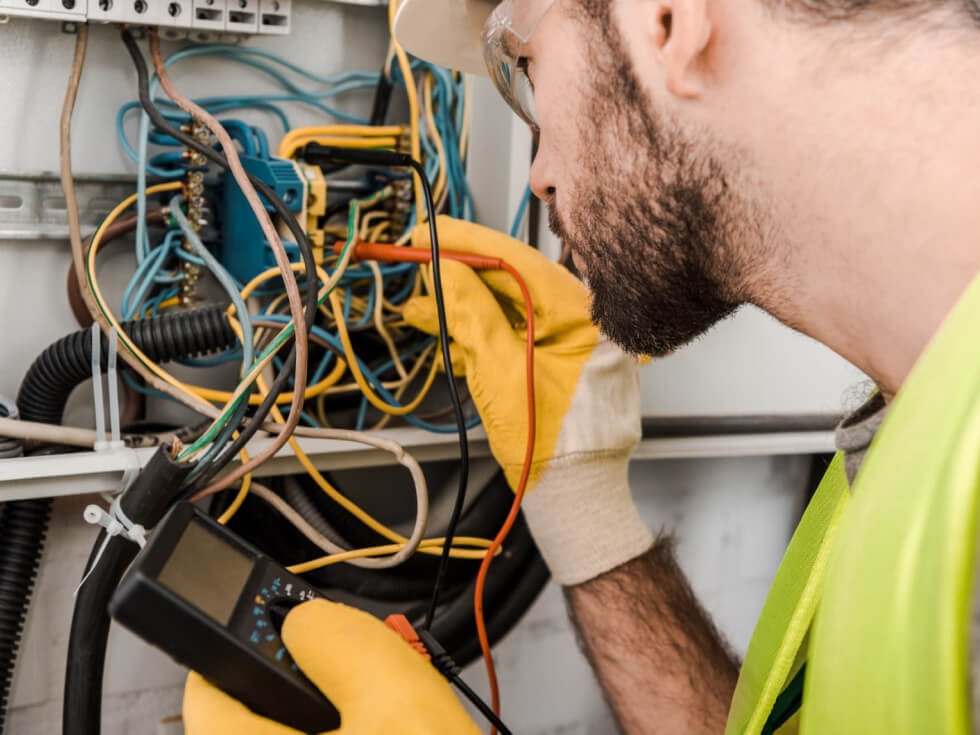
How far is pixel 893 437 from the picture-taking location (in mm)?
442

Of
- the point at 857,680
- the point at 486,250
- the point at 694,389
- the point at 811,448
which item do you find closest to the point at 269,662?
the point at 857,680

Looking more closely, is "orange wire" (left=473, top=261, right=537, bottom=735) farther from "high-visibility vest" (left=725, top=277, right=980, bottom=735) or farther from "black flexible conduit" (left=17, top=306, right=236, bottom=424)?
"high-visibility vest" (left=725, top=277, right=980, bottom=735)

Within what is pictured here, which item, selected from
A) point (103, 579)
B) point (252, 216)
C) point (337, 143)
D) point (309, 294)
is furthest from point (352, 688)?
point (337, 143)

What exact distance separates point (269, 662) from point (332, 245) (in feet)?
2.04

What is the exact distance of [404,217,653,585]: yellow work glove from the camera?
1.02 meters

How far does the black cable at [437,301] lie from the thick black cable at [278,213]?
0.13 meters

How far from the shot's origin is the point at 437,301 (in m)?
0.98

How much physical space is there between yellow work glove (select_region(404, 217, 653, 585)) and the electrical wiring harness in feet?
0.12

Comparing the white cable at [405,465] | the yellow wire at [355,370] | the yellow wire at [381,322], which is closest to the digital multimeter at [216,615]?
the white cable at [405,465]

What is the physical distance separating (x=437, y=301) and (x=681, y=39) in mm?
429

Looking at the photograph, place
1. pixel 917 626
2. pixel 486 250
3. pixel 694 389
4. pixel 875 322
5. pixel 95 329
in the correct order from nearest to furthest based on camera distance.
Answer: pixel 917 626
pixel 875 322
pixel 95 329
pixel 486 250
pixel 694 389

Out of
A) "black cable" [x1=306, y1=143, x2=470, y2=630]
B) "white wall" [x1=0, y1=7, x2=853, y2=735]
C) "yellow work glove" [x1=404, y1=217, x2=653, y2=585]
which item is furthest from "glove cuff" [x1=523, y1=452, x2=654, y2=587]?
"white wall" [x1=0, y1=7, x2=853, y2=735]

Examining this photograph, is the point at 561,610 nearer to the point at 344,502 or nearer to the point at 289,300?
the point at 344,502

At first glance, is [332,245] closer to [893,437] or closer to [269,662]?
[269,662]
